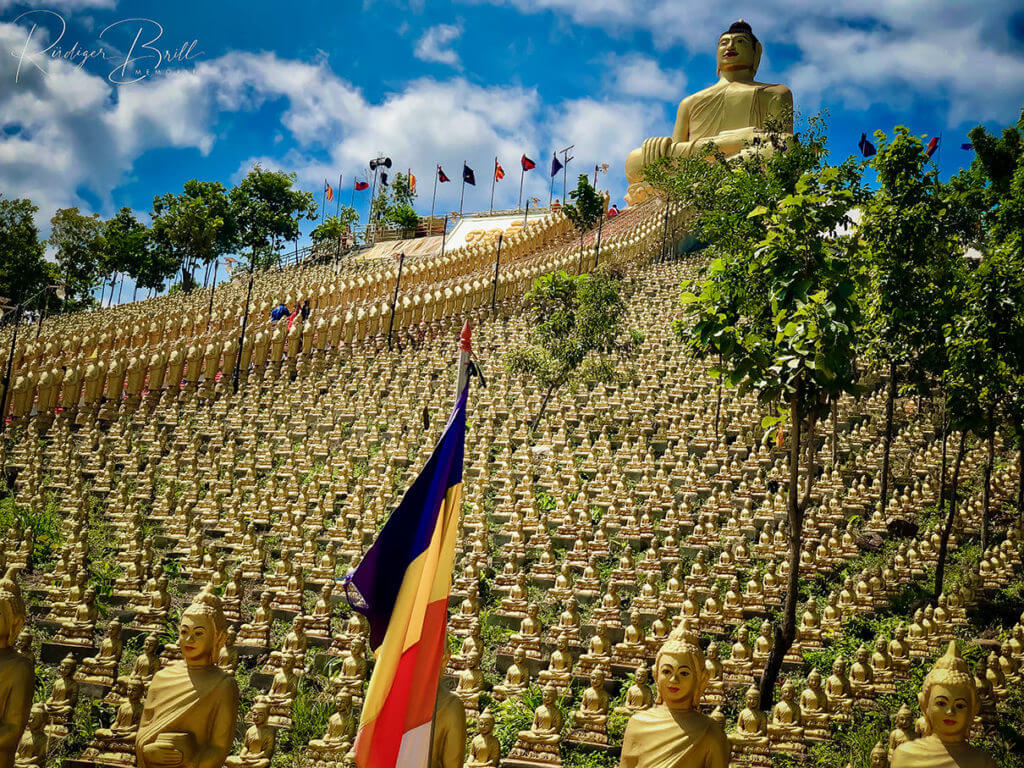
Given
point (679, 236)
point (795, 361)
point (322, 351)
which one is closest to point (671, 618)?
point (795, 361)

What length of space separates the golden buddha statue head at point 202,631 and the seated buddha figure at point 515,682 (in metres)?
3.60

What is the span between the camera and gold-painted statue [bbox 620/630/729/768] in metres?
4.60

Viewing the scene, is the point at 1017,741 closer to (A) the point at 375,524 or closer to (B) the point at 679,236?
(A) the point at 375,524

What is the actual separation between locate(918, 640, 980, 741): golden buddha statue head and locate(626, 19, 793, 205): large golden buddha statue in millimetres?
40778

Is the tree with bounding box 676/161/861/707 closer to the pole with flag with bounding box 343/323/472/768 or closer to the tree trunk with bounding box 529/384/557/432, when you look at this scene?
the pole with flag with bounding box 343/323/472/768

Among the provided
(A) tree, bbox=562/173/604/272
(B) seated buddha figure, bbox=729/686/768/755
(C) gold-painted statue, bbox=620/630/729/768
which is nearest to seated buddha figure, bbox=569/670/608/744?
(B) seated buddha figure, bbox=729/686/768/755

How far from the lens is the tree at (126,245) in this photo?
4706 centimetres

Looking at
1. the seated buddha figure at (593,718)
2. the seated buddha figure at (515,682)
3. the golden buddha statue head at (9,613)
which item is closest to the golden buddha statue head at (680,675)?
the seated buddha figure at (593,718)

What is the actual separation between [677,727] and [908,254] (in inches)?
369

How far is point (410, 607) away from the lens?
16.3 ft

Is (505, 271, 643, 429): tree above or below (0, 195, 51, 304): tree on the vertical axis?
below

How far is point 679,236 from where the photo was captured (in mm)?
37156

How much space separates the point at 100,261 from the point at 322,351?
30129mm

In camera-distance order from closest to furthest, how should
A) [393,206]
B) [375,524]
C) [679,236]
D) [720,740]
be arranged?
1. [720,740]
2. [375,524]
3. [679,236]
4. [393,206]
